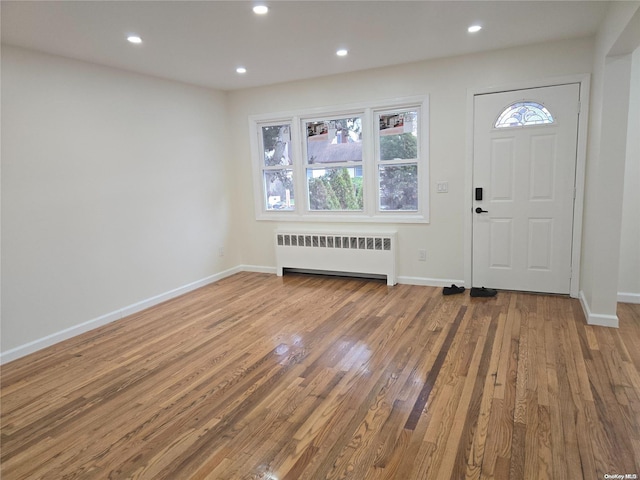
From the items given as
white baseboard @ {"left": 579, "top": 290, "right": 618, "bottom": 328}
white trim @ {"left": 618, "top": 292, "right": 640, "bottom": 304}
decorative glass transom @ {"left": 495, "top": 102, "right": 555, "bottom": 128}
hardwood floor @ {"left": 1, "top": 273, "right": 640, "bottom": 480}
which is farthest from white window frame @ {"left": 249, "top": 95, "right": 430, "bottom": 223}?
white trim @ {"left": 618, "top": 292, "right": 640, "bottom": 304}

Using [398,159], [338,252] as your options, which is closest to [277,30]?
[398,159]

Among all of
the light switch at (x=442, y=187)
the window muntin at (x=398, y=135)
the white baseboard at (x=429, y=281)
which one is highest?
the window muntin at (x=398, y=135)

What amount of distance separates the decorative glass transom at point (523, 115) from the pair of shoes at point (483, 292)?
5.70 ft

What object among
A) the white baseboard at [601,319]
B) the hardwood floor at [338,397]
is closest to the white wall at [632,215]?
the hardwood floor at [338,397]

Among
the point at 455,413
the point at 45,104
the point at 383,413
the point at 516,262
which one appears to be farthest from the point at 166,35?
the point at 516,262

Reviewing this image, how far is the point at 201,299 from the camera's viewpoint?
14.9 ft

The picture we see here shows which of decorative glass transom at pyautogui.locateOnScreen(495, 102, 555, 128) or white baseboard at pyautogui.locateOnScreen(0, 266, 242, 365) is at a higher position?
decorative glass transom at pyautogui.locateOnScreen(495, 102, 555, 128)

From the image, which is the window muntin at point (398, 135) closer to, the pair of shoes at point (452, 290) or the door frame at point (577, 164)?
the door frame at point (577, 164)

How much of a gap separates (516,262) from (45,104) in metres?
4.76

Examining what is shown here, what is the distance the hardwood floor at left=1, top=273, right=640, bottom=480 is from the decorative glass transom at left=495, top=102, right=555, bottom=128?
1.82 m

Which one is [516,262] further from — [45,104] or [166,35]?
[45,104]

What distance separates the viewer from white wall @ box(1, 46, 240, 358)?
321cm

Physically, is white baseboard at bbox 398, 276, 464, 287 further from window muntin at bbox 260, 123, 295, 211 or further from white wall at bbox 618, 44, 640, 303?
window muntin at bbox 260, 123, 295, 211

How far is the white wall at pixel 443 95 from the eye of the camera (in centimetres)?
385
